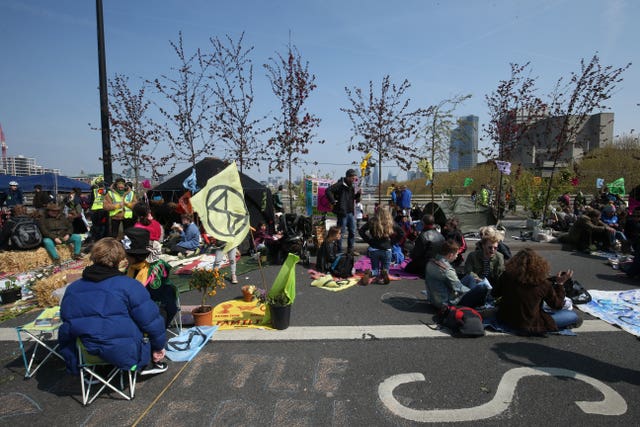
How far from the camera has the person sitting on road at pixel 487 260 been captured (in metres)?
5.39

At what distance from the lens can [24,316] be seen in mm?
5270

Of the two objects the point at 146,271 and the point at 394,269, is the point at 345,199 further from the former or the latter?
the point at 146,271

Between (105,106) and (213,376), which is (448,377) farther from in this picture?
(105,106)

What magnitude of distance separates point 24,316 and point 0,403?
2656 mm

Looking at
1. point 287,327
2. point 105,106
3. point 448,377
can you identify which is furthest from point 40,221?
point 448,377

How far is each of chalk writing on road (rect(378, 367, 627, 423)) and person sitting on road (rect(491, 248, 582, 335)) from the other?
87cm

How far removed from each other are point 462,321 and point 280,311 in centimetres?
227

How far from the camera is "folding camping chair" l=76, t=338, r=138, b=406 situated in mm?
3013

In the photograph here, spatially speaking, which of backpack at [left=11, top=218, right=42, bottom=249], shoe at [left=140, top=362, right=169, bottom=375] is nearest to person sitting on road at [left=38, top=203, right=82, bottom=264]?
backpack at [left=11, top=218, right=42, bottom=249]

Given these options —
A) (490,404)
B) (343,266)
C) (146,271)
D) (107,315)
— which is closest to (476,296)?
(490,404)

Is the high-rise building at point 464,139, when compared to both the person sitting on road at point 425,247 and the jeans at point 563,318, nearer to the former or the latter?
the person sitting on road at point 425,247

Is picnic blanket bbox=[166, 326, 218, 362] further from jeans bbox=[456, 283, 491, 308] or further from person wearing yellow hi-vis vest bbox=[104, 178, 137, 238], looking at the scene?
person wearing yellow hi-vis vest bbox=[104, 178, 137, 238]

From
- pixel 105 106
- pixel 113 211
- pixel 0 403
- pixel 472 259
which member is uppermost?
pixel 105 106

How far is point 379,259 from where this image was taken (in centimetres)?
691
